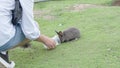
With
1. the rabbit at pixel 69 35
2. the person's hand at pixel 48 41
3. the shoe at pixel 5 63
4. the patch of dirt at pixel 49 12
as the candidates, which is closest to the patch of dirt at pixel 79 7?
the patch of dirt at pixel 49 12

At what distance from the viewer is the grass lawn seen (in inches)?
176

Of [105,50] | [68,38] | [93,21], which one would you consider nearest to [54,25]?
[93,21]

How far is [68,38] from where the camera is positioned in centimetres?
525

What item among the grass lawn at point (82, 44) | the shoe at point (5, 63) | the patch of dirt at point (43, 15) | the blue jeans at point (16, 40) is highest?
the blue jeans at point (16, 40)

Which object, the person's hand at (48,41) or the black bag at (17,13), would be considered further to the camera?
the person's hand at (48,41)

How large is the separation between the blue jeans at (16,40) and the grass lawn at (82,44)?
0.34 m

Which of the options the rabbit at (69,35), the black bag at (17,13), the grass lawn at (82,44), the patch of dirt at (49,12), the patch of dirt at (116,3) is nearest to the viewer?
the black bag at (17,13)

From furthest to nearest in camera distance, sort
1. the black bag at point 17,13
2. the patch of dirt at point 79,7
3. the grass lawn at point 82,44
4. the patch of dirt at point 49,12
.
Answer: the patch of dirt at point 79,7 → the patch of dirt at point 49,12 → the grass lawn at point 82,44 → the black bag at point 17,13

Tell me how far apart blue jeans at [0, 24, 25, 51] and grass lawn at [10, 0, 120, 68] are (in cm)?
34

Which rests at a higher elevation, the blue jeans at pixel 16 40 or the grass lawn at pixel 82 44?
the blue jeans at pixel 16 40

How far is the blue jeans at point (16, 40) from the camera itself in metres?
4.29

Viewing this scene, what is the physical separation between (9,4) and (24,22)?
263 mm

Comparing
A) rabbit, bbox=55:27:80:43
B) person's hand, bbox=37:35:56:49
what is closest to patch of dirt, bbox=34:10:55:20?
rabbit, bbox=55:27:80:43

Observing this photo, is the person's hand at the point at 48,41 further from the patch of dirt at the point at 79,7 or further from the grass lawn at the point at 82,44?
the patch of dirt at the point at 79,7
